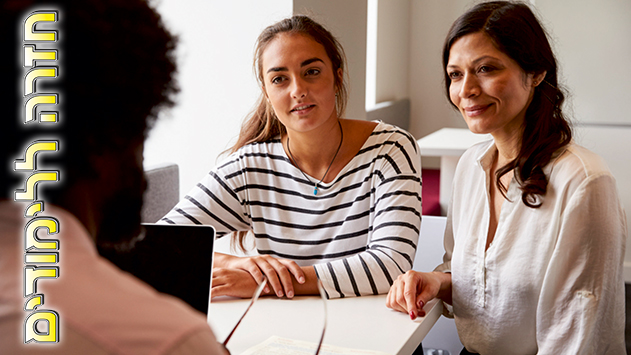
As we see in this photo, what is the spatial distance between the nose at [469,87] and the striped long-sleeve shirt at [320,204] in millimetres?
226

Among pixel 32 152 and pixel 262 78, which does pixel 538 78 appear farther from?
pixel 32 152

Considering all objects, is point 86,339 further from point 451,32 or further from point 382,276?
point 451,32

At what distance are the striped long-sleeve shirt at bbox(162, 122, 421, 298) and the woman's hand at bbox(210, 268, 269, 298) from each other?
0.20 metres

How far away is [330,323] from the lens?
1.07m

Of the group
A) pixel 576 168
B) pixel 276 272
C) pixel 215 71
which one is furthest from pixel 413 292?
pixel 215 71

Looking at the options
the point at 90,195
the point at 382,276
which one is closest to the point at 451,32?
the point at 382,276

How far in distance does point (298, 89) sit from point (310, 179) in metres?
0.22

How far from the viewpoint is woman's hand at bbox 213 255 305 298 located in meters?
1.19

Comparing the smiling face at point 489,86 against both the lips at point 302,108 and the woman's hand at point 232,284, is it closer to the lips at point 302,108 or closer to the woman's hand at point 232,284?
the lips at point 302,108

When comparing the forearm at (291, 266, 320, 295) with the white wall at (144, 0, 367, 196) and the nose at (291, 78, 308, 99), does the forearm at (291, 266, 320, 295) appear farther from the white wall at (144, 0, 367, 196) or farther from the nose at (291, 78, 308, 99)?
the white wall at (144, 0, 367, 196)

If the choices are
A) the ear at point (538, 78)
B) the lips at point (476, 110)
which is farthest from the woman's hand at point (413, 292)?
the ear at point (538, 78)

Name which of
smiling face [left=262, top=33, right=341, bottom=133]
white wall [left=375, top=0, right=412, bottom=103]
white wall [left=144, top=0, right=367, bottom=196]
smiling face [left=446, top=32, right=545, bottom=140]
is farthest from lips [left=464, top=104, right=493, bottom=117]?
white wall [left=375, top=0, right=412, bottom=103]

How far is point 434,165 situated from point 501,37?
4.18 meters

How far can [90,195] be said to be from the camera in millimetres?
332
